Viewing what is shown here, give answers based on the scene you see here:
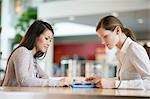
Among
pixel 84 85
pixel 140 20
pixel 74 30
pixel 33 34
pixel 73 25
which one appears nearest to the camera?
pixel 84 85

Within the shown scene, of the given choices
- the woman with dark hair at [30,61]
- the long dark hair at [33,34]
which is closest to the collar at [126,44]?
the woman with dark hair at [30,61]

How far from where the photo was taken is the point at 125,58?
2.04m

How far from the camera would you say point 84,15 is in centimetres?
745

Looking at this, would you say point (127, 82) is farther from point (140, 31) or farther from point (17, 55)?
point (140, 31)

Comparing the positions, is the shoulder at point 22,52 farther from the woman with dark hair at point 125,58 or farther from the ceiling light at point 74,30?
the ceiling light at point 74,30

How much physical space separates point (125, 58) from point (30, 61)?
0.64 metres

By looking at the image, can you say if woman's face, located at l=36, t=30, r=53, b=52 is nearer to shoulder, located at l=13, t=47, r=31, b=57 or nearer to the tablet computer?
shoulder, located at l=13, t=47, r=31, b=57

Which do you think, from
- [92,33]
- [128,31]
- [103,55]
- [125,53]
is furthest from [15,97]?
[103,55]

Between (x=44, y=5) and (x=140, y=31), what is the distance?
4.13 meters

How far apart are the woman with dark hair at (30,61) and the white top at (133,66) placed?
15.7 inches

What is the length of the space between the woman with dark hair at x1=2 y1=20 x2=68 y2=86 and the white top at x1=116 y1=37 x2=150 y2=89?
399mm

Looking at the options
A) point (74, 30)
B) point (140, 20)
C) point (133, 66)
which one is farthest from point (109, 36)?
point (74, 30)

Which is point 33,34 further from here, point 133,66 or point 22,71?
point 133,66

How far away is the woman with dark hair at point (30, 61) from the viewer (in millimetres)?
1973
